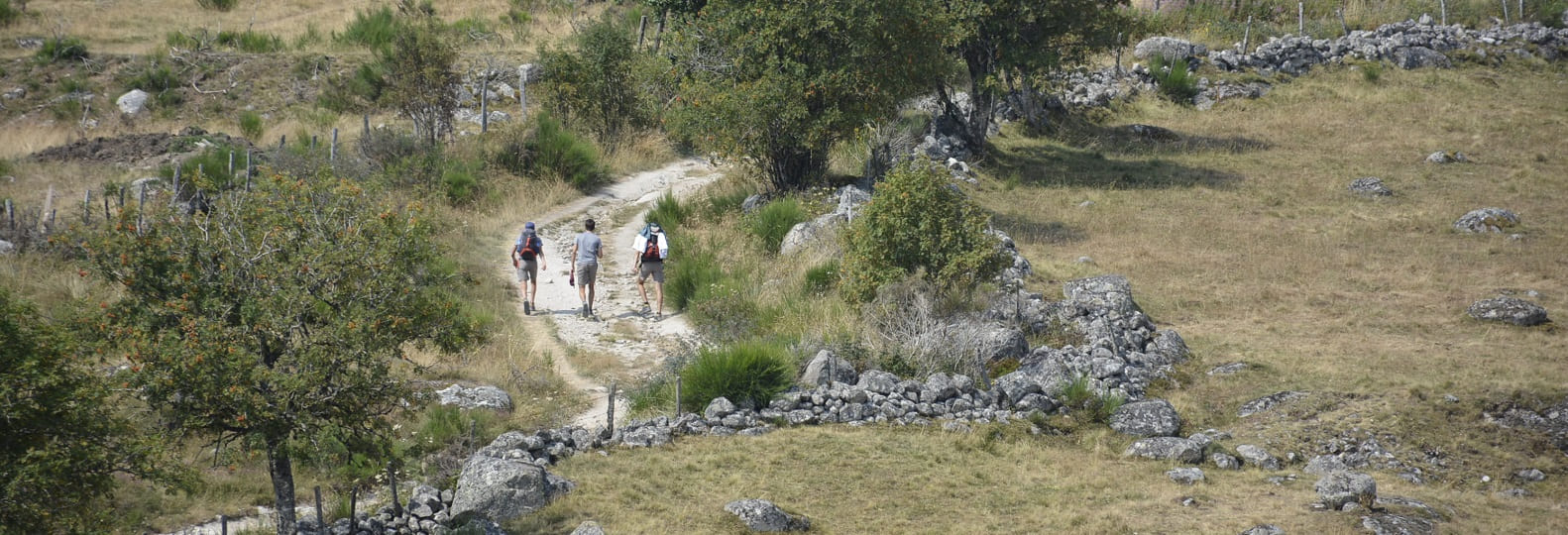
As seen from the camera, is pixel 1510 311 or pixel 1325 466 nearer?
pixel 1325 466

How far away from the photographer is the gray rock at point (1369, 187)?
25.7 metres

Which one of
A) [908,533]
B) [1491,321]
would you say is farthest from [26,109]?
[1491,321]

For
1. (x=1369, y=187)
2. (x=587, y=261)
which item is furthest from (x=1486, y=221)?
(x=587, y=261)

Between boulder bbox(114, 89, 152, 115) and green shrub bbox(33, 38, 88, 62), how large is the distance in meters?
3.04

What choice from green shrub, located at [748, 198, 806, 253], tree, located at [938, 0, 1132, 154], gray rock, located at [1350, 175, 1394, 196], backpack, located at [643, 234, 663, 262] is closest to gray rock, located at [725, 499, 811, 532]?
backpack, located at [643, 234, 663, 262]

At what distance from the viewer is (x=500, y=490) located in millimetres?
10773

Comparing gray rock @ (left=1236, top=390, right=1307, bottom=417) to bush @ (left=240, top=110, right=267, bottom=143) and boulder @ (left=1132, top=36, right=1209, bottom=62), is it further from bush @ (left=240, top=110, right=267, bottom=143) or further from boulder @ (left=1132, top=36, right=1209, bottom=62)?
boulder @ (left=1132, top=36, right=1209, bottom=62)

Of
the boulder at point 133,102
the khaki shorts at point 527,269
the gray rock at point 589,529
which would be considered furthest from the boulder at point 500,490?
the boulder at point 133,102

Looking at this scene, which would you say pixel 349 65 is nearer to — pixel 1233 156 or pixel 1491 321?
pixel 1233 156

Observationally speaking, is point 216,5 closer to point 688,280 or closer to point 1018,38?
point 1018,38

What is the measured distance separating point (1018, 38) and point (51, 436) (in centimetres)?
2309

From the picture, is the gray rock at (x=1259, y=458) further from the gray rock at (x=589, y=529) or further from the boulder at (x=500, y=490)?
the boulder at (x=500, y=490)

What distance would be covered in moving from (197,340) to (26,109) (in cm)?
2658

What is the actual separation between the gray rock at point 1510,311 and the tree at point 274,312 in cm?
1469
